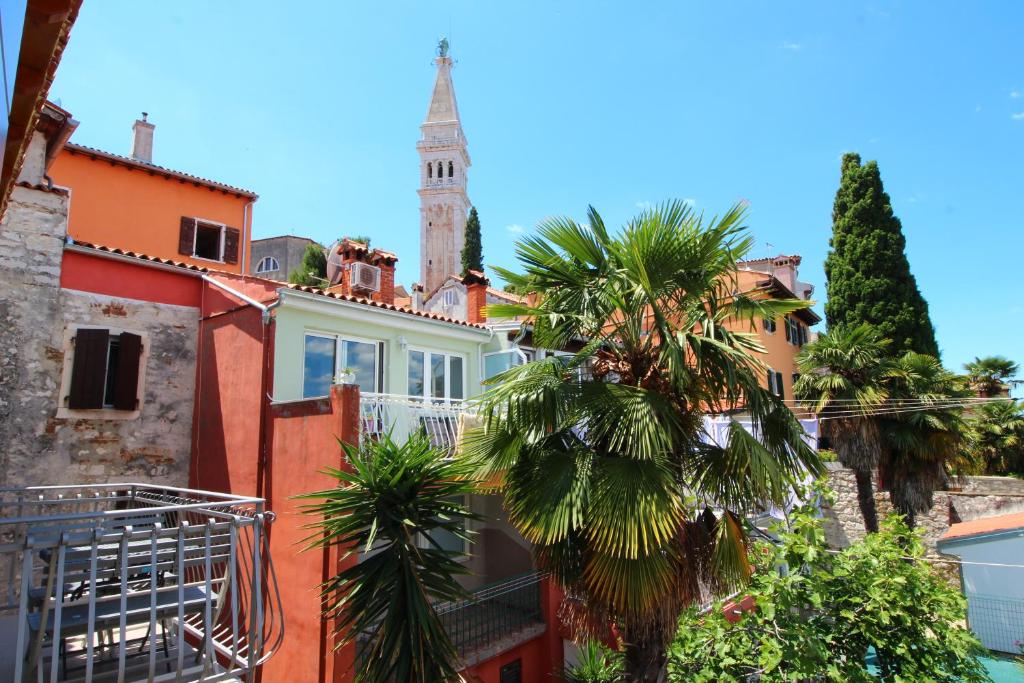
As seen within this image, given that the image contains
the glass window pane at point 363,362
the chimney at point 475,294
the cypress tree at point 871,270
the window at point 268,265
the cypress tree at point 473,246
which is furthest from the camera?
the cypress tree at point 473,246

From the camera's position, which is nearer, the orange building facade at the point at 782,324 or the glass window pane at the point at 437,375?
the glass window pane at the point at 437,375

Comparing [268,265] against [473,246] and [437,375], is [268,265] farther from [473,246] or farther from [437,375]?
[437,375]

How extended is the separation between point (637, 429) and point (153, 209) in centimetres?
1529

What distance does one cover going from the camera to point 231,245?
16812 millimetres

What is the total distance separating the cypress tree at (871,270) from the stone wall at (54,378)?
26949 mm

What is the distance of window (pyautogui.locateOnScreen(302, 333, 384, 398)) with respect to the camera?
1065cm

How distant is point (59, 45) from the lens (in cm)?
231

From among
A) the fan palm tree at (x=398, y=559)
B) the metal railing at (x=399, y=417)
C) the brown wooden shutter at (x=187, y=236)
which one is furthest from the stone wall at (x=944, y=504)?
the brown wooden shutter at (x=187, y=236)

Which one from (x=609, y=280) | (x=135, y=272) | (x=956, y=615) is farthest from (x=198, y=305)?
(x=956, y=615)

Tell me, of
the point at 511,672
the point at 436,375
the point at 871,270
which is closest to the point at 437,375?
the point at 436,375

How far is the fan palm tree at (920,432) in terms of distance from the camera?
1784 centimetres

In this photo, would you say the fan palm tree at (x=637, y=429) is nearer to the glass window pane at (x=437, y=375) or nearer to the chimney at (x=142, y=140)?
the glass window pane at (x=437, y=375)

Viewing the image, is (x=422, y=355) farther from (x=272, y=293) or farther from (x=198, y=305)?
(x=198, y=305)

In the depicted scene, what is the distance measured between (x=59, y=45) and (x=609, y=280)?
17.7 feet
